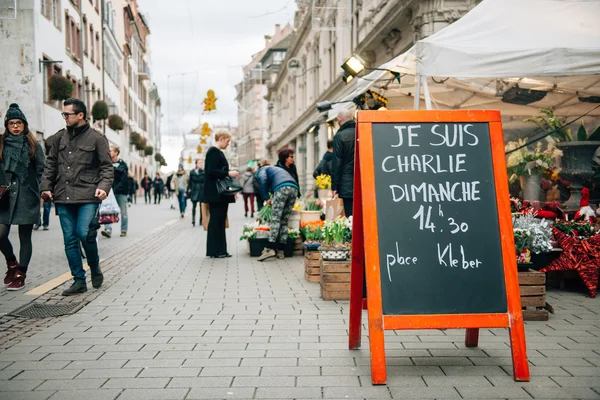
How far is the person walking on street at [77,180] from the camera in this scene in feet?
21.8

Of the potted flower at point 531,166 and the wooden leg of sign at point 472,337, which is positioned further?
the potted flower at point 531,166

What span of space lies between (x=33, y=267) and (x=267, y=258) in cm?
334

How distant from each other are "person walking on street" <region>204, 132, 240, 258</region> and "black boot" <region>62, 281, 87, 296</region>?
3104 millimetres

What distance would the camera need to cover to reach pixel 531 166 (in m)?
8.64

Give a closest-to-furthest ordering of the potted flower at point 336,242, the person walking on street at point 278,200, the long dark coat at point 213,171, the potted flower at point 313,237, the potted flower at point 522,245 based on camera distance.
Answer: the potted flower at point 522,245, the potted flower at point 336,242, the potted flower at point 313,237, the person walking on street at point 278,200, the long dark coat at point 213,171

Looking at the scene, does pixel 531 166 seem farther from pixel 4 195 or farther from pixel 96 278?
pixel 4 195

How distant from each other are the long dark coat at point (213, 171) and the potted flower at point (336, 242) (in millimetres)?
3313

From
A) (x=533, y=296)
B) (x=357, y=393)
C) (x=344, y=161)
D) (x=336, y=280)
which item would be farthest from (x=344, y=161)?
(x=357, y=393)

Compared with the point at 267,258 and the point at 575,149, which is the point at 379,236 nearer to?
the point at 575,149

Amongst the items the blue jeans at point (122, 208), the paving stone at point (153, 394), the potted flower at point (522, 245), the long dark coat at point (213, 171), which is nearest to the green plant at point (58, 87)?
the blue jeans at point (122, 208)

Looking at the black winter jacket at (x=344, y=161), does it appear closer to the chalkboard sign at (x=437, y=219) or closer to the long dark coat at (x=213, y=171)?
the long dark coat at (x=213, y=171)

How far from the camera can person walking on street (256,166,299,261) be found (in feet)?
31.0

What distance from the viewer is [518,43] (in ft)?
21.9

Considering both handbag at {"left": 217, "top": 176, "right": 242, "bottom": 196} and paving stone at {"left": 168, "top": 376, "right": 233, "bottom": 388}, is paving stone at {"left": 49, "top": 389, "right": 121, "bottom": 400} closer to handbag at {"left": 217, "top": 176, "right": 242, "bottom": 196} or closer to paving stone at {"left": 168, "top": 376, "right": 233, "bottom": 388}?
paving stone at {"left": 168, "top": 376, "right": 233, "bottom": 388}
